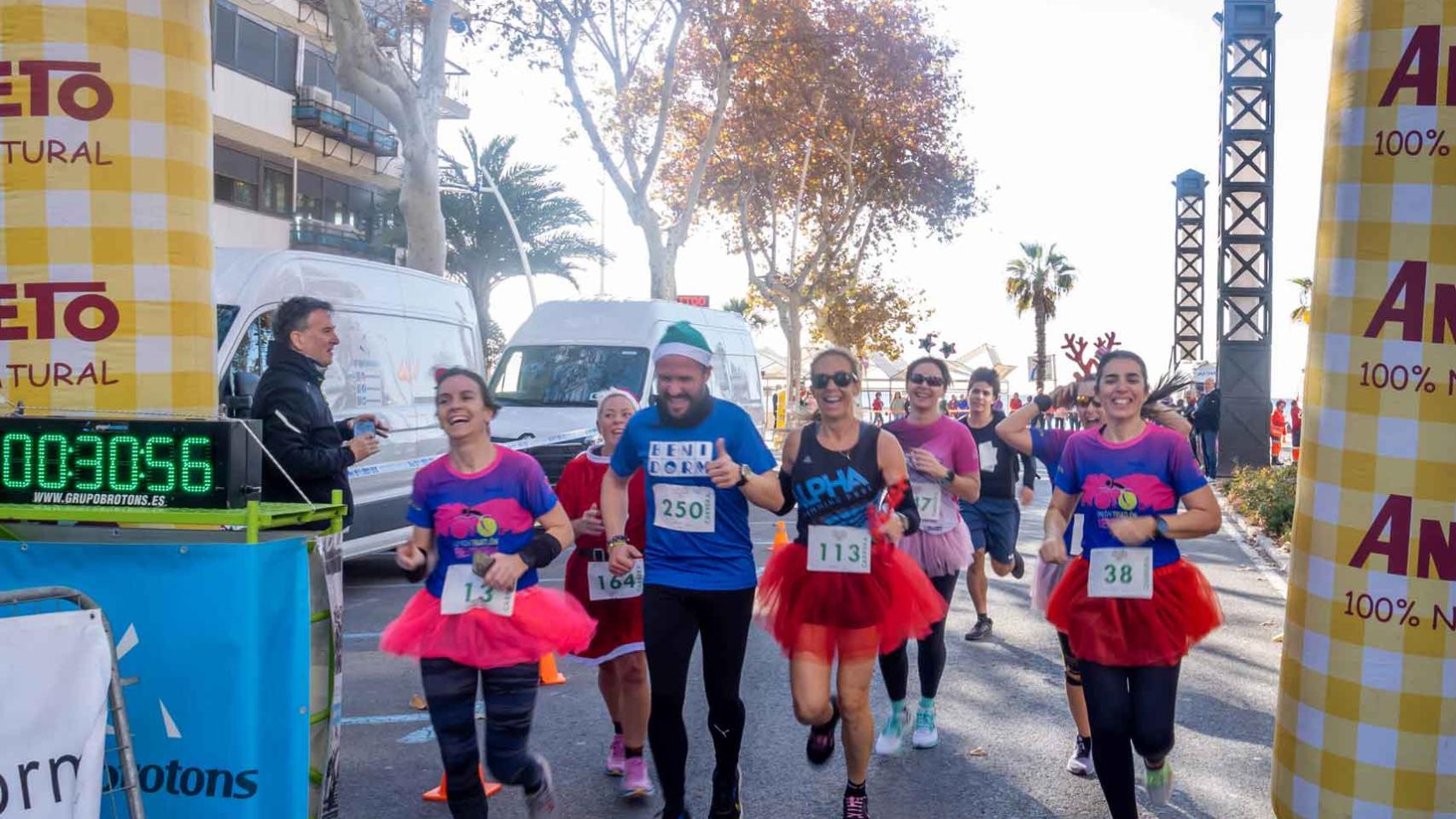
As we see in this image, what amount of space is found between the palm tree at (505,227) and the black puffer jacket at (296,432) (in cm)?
2617

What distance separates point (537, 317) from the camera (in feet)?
54.1

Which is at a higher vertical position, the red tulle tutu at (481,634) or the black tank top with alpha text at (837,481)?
the black tank top with alpha text at (837,481)

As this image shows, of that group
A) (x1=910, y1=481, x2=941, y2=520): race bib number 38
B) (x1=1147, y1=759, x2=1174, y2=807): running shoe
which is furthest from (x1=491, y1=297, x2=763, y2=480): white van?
(x1=1147, y1=759, x2=1174, y2=807): running shoe

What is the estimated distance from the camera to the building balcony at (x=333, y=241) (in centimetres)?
3428

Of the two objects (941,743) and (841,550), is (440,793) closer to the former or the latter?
(841,550)

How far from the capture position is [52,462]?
418cm

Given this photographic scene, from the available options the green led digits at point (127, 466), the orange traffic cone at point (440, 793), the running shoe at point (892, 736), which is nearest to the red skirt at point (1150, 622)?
the running shoe at point (892, 736)

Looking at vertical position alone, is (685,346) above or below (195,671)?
above

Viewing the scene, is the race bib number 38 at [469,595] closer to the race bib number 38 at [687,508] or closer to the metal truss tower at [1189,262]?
the race bib number 38 at [687,508]

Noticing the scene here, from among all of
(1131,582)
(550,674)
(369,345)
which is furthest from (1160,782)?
(369,345)

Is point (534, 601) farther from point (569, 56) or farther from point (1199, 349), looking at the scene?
point (1199, 349)

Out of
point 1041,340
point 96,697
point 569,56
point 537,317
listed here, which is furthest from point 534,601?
point 1041,340

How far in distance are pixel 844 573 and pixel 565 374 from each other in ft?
35.5

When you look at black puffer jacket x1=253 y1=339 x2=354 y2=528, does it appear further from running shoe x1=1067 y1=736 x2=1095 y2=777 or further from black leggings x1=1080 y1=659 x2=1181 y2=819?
running shoe x1=1067 y1=736 x2=1095 y2=777
